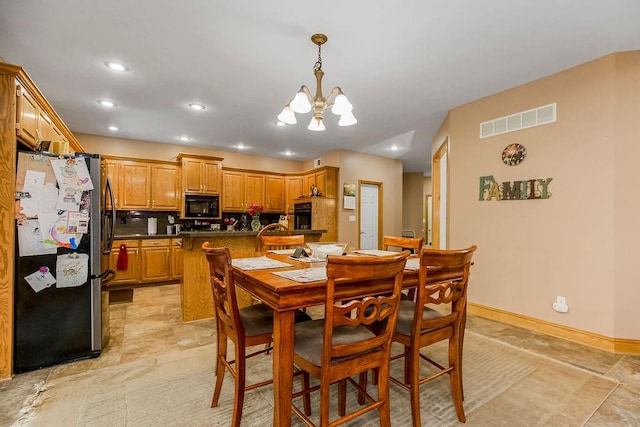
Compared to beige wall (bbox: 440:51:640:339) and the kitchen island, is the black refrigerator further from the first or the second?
beige wall (bbox: 440:51:640:339)

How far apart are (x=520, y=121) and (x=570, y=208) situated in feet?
3.40

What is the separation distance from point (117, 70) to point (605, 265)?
4907 millimetres

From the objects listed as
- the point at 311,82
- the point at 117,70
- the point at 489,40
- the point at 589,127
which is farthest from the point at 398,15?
the point at 117,70

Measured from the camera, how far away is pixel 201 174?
214 inches

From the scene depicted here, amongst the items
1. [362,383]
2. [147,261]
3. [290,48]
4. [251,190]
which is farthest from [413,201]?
[362,383]

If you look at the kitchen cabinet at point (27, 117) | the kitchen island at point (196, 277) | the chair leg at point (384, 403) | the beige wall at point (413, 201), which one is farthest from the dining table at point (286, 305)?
the beige wall at point (413, 201)

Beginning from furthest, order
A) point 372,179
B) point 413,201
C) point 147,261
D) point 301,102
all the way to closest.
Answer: point 413,201
point 372,179
point 147,261
point 301,102

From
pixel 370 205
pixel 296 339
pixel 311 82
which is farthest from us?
pixel 370 205

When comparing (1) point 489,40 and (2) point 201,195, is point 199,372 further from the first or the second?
(2) point 201,195

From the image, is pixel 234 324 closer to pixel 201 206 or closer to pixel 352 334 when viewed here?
pixel 352 334

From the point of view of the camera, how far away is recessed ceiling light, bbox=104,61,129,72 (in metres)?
2.71

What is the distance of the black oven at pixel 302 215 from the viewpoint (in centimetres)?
578

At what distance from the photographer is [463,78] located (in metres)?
2.98

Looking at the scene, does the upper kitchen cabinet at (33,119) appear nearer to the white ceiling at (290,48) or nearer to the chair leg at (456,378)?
the white ceiling at (290,48)
